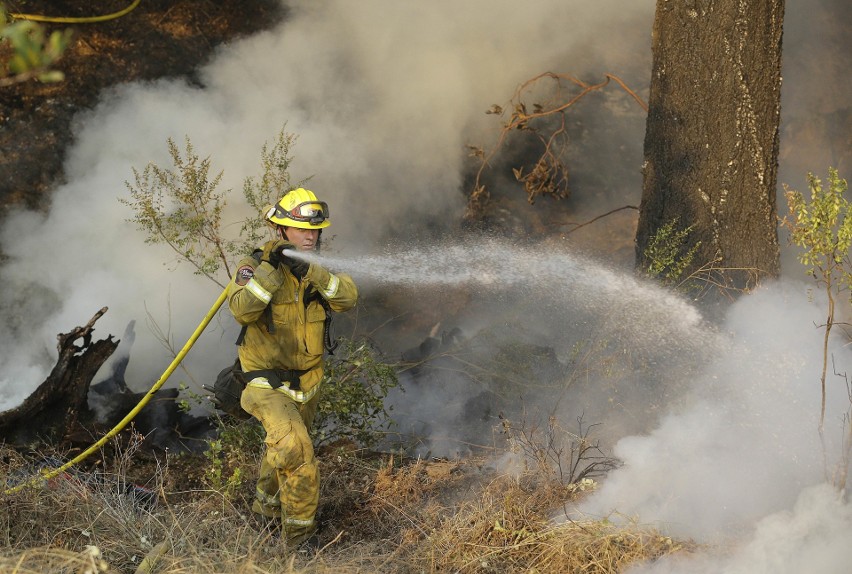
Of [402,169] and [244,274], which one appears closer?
[244,274]

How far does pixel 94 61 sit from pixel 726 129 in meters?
6.17

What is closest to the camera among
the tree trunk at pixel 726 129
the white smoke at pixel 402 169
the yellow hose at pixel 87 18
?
the white smoke at pixel 402 169

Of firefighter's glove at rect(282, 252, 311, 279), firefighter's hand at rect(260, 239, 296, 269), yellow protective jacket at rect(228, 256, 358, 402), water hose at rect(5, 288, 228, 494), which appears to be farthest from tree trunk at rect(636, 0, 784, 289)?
water hose at rect(5, 288, 228, 494)

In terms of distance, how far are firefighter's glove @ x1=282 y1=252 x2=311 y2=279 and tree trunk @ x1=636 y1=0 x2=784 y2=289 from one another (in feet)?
8.40

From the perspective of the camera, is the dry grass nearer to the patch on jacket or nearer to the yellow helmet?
the patch on jacket

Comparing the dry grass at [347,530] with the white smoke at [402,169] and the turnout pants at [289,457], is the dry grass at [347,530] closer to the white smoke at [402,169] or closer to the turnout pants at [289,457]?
the turnout pants at [289,457]

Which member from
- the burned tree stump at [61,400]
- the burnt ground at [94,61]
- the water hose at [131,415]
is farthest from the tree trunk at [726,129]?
the burnt ground at [94,61]

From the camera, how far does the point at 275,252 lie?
515 cm

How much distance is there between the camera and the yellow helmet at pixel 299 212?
523 cm

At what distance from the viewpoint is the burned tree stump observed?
634cm

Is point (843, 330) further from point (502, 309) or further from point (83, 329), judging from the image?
point (83, 329)

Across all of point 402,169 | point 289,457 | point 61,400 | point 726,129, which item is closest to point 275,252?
point 289,457

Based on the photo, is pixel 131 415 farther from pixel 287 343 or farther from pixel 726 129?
pixel 726 129

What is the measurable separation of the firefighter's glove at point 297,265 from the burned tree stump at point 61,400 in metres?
1.79
